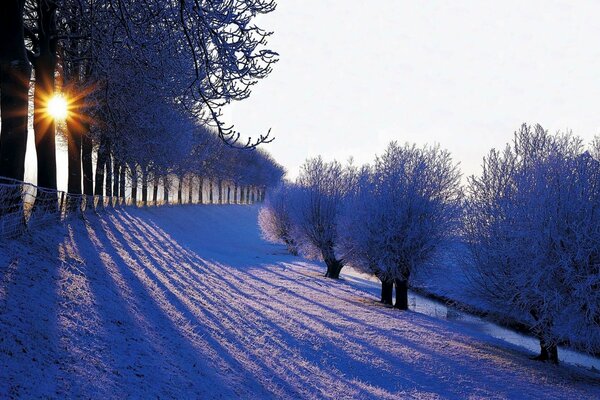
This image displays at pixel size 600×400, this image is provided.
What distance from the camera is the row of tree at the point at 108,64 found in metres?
9.21

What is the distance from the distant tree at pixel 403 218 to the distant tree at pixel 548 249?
156 inches

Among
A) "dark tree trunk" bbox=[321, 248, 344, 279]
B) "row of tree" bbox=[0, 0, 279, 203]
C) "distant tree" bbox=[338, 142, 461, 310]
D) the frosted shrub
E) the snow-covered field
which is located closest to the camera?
the snow-covered field

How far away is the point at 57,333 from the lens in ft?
23.8

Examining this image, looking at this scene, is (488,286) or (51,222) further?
(488,286)

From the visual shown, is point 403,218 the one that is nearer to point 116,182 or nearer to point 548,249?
point 548,249

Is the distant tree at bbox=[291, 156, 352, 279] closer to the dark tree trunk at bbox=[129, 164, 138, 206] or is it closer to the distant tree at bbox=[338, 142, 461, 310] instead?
the distant tree at bbox=[338, 142, 461, 310]

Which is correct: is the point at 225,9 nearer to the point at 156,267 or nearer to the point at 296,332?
the point at 296,332

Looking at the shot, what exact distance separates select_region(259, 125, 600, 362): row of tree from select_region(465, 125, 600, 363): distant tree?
38 mm

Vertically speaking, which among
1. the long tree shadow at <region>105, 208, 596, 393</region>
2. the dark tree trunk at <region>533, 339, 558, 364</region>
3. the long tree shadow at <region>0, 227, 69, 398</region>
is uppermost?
the long tree shadow at <region>0, 227, 69, 398</region>

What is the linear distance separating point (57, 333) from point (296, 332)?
29.5 feet

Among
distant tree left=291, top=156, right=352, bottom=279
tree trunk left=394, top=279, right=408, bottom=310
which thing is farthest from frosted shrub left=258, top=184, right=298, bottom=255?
tree trunk left=394, top=279, right=408, bottom=310

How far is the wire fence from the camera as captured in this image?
33.5ft

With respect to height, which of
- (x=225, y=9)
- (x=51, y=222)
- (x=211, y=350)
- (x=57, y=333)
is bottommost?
(x=211, y=350)

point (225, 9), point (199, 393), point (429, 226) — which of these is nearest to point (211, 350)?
point (199, 393)
